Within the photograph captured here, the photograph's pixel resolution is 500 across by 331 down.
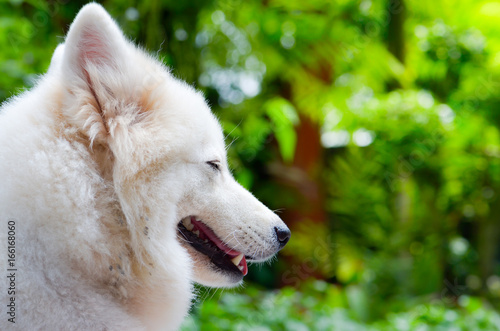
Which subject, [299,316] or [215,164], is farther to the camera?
[299,316]

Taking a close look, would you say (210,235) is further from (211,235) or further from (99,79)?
(99,79)

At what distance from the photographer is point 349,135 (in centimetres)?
532

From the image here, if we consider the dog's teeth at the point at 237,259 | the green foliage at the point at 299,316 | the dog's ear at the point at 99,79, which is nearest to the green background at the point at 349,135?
the green foliage at the point at 299,316

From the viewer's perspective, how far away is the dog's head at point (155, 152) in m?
1.42

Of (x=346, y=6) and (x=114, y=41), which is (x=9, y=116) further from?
(x=346, y=6)

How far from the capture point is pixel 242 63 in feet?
14.7

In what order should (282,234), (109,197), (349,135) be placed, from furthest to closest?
(349,135) → (282,234) → (109,197)

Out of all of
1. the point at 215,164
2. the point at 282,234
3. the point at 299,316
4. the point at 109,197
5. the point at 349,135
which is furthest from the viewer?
the point at 349,135

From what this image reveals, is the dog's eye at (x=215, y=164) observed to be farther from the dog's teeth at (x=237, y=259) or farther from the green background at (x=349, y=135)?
the green background at (x=349, y=135)

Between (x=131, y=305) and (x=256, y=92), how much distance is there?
349cm

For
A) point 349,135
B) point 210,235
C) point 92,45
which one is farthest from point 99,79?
point 349,135

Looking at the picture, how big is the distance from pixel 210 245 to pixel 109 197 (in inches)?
17.7

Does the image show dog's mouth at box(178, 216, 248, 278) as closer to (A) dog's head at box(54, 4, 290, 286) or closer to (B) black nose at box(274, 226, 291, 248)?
(A) dog's head at box(54, 4, 290, 286)

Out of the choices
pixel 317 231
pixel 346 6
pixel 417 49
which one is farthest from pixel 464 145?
pixel 346 6
